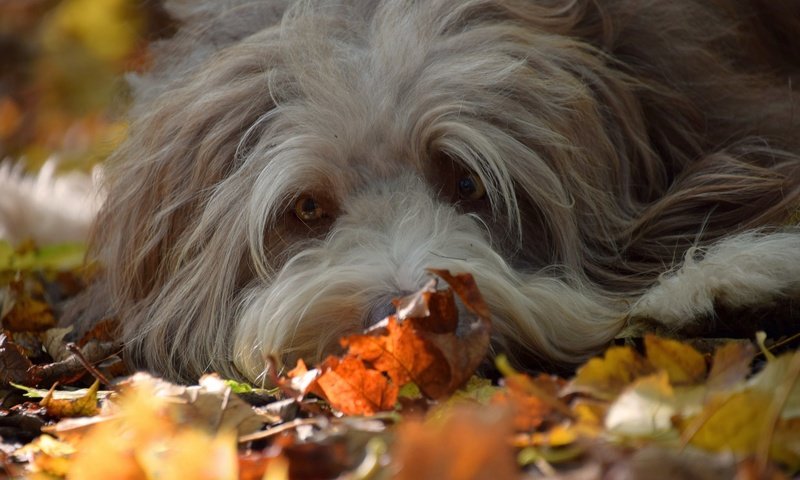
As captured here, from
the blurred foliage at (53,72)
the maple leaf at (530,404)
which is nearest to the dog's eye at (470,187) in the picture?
the maple leaf at (530,404)

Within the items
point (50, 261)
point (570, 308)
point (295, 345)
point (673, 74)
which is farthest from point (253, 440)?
point (50, 261)

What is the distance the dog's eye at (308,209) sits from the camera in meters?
2.78

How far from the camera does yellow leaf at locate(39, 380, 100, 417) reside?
209 centimetres

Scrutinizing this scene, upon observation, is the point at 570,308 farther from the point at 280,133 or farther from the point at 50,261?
the point at 50,261

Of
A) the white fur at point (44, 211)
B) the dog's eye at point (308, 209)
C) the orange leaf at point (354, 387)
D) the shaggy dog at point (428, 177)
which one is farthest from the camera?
the white fur at point (44, 211)

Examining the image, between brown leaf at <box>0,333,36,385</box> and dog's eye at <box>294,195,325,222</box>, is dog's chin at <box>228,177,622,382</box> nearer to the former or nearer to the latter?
dog's eye at <box>294,195,325,222</box>

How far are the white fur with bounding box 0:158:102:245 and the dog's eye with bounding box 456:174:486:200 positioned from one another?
2.24m

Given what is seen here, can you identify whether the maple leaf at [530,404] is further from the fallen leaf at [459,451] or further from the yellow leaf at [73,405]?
the yellow leaf at [73,405]

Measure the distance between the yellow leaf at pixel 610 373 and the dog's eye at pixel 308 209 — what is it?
120 centimetres

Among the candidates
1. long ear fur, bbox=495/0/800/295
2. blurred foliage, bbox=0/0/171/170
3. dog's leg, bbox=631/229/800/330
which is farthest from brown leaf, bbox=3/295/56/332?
blurred foliage, bbox=0/0/171/170

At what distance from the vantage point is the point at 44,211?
471 cm

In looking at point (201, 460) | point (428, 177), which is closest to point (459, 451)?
point (201, 460)

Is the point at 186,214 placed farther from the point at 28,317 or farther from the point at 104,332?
the point at 28,317

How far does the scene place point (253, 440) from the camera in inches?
70.8
